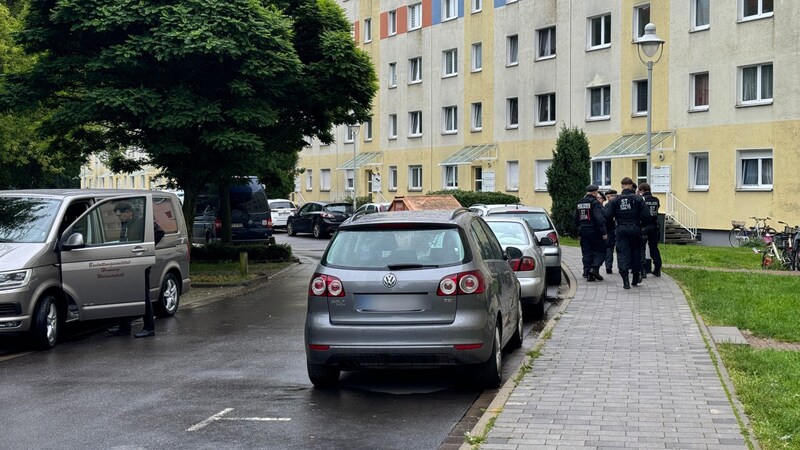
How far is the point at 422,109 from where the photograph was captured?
52.6 m

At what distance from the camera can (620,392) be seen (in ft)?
27.9

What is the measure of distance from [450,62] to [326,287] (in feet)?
140

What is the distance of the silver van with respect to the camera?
37.1ft

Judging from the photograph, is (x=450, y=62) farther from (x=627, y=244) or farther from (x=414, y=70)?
(x=627, y=244)

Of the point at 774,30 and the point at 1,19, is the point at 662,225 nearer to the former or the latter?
the point at 774,30

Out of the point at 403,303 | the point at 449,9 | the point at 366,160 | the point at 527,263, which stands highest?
the point at 449,9

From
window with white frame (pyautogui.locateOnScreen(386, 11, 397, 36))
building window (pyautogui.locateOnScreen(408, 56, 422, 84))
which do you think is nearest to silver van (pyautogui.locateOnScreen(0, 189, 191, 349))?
building window (pyautogui.locateOnScreen(408, 56, 422, 84))

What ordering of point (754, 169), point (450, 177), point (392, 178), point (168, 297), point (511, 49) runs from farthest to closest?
point (392, 178), point (450, 177), point (511, 49), point (754, 169), point (168, 297)

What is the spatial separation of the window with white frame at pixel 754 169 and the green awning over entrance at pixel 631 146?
313 centimetres

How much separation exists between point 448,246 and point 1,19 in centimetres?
3527

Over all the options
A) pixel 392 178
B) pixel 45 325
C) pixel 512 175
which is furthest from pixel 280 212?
pixel 45 325

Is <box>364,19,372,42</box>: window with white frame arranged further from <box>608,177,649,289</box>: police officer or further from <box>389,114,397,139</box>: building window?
<box>608,177,649,289</box>: police officer

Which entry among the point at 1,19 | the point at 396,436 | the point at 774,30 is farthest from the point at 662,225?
the point at 396,436

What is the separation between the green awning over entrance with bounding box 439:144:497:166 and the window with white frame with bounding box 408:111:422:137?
4.34 m
